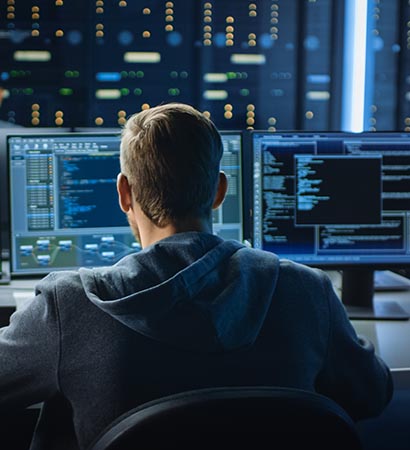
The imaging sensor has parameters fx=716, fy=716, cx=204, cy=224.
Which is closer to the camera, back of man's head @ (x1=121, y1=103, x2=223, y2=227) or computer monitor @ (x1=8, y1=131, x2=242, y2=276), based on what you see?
back of man's head @ (x1=121, y1=103, x2=223, y2=227)

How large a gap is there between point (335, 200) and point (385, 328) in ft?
1.15

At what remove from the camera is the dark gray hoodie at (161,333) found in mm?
962

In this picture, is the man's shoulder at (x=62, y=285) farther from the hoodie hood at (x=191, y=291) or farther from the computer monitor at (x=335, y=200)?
the computer monitor at (x=335, y=200)

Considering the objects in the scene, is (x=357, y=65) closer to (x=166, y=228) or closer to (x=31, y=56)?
(x=166, y=228)

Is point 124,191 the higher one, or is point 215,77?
point 215,77

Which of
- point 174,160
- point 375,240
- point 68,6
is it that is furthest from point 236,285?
point 68,6

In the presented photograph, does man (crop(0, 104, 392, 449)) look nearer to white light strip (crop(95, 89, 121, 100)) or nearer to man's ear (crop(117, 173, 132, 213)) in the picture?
man's ear (crop(117, 173, 132, 213))

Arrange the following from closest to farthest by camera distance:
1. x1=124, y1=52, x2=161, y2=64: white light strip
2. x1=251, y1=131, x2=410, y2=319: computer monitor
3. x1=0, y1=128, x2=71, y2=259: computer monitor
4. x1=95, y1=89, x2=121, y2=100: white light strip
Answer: x1=251, y1=131, x2=410, y2=319: computer monitor
x1=0, y1=128, x2=71, y2=259: computer monitor
x1=95, y1=89, x2=121, y2=100: white light strip
x1=124, y1=52, x2=161, y2=64: white light strip

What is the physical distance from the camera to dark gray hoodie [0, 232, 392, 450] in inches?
37.9

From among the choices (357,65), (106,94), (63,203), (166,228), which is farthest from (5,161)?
(106,94)

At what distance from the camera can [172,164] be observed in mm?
1057

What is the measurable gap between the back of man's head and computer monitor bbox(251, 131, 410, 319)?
2.55 feet

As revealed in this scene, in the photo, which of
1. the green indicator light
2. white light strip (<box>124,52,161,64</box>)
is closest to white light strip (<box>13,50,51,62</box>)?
the green indicator light

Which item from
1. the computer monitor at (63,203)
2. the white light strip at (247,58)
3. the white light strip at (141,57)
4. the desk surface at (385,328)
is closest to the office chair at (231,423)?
the desk surface at (385,328)
